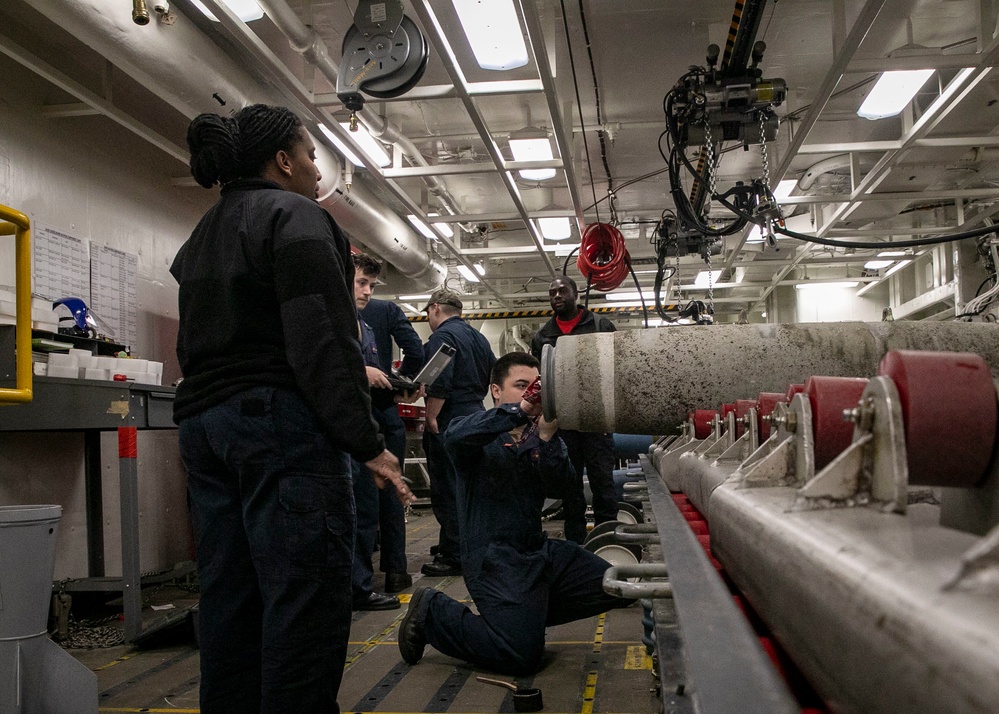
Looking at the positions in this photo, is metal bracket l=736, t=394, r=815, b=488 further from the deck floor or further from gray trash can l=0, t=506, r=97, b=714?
gray trash can l=0, t=506, r=97, b=714

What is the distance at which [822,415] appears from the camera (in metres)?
0.99

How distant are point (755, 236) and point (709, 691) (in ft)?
27.0

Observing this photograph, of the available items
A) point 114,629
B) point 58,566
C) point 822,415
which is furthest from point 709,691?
point 58,566

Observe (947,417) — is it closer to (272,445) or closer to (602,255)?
(272,445)

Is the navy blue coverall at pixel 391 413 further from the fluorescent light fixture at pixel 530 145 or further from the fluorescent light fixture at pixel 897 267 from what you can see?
the fluorescent light fixture at pixel 897 267

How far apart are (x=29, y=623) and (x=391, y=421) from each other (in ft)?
6.70

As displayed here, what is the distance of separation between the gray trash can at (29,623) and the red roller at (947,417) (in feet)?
6.51

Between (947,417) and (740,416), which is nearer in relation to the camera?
(947,417)

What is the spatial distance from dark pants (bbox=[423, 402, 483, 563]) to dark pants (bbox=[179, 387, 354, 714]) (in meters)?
2.43

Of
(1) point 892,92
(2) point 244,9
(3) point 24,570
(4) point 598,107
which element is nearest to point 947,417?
(3) point 24,570

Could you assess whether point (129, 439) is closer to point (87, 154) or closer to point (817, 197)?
point (87, 154)

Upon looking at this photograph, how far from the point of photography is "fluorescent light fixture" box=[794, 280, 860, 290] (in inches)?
420

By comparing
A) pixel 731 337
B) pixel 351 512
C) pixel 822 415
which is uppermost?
pixel 731 337

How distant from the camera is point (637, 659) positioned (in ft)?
8.35
